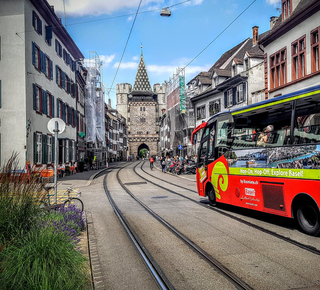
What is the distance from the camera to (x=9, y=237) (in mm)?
5008

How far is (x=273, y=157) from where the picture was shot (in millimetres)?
8906

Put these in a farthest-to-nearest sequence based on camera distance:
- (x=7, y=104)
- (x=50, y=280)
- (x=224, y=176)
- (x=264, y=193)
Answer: (x=7, y=104) → (x=224, y=176) → (x=264, y=193) → (x=50, y=280)

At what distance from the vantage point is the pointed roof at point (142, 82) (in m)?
120

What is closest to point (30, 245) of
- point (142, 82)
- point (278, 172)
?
point (278, 172)

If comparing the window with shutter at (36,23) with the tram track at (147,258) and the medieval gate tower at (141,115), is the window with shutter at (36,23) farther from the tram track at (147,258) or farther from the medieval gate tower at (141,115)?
the medieval gate tower at (141,115)

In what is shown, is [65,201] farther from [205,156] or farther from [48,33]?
[48,33]

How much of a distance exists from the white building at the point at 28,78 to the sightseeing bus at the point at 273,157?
12.3m

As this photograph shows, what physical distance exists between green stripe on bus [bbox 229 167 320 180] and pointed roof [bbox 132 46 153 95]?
110m

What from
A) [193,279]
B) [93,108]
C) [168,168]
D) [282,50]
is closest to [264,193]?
[193,279]

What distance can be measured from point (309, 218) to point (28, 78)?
19240mm

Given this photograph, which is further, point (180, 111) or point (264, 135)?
point (180, 111)

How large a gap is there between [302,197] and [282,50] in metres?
16.2

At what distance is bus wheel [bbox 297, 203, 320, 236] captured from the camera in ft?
24.7

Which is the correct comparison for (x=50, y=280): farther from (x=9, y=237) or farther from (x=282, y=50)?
(x=282, y=50)
